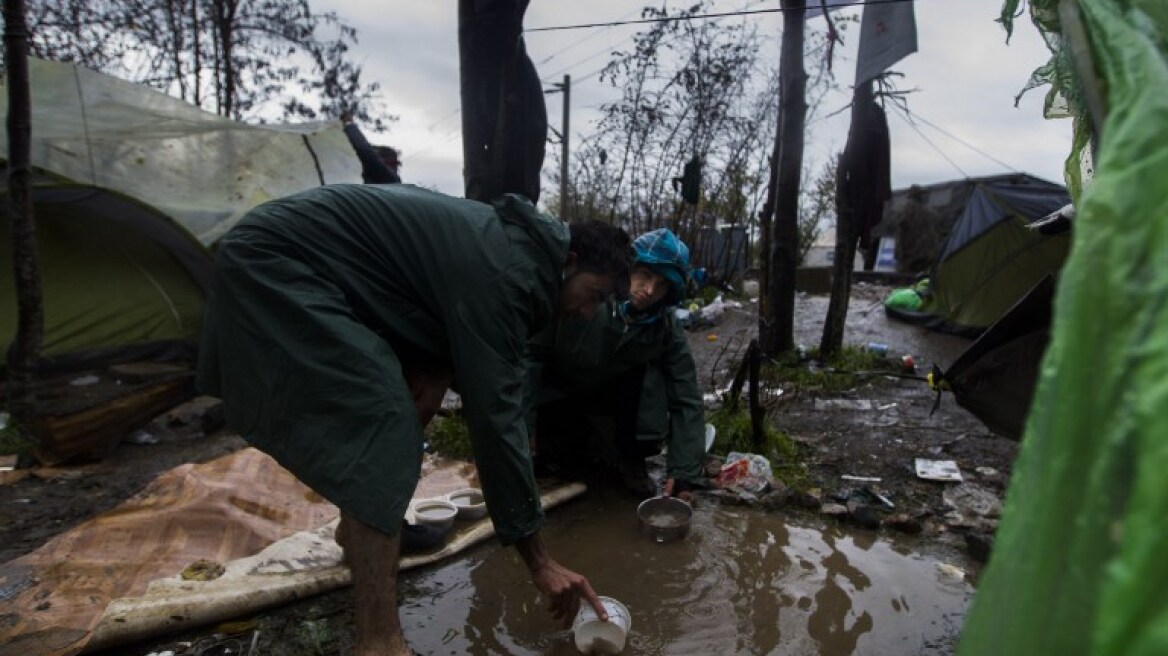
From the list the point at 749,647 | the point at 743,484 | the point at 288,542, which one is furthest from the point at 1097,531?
the point at 743,484

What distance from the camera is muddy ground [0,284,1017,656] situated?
1999mm

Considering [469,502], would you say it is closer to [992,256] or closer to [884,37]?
[884,37]

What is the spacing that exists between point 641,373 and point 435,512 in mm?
1110

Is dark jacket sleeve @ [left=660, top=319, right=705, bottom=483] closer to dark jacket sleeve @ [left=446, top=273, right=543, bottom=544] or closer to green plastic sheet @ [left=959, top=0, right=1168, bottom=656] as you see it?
dark jacket sleeve @ [left=446, top=273, right=543, bottom=544]

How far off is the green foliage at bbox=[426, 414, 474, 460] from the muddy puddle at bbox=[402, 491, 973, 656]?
0.85 m

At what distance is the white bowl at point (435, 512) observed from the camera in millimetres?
2607

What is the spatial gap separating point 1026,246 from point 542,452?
7.09 metres

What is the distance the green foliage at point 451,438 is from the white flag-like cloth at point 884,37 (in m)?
3.93

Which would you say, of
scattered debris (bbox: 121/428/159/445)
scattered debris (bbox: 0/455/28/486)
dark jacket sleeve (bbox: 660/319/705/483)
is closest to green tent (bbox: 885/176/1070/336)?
dark jacket sleeve (bbox: 660/319/705/483)

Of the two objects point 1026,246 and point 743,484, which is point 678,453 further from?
point 1026,246

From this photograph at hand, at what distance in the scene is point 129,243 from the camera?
18.2 ft

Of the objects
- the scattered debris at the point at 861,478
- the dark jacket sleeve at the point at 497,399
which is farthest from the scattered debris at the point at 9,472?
the scattered debris at the point at 861,478

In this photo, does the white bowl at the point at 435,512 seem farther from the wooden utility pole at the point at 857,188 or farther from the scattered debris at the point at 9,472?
the wooden utility pole at the point at 857,188

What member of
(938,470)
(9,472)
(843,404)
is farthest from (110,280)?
(938,470)
